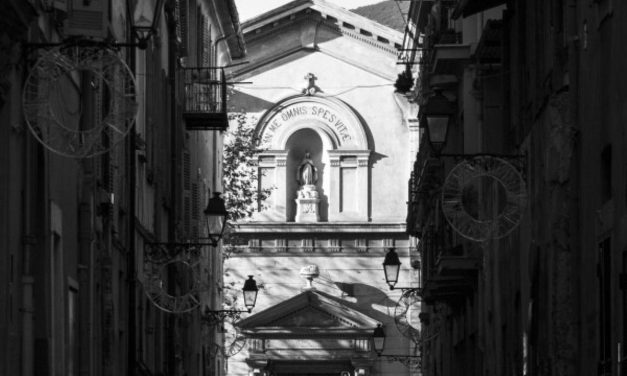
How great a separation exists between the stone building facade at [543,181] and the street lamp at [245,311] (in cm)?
617

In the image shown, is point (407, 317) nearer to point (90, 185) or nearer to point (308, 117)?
point (308, 117)

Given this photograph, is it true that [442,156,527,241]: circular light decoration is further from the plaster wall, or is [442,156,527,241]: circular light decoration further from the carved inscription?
the plaster wall

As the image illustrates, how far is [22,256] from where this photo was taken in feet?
60.4

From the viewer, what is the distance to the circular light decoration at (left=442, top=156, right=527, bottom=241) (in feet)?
77.1

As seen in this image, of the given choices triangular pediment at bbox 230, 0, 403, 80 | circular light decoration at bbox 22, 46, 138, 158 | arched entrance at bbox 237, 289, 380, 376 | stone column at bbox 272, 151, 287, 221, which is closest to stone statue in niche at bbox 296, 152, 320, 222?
stone column at bbox 272, 151, 287, 221

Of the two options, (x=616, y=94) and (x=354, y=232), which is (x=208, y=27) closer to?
(x=354, y=232)

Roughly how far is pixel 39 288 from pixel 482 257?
1298 cm

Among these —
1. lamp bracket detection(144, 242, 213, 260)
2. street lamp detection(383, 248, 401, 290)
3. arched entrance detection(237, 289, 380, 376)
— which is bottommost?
arched entrance detection(237, 289, 380, 376)

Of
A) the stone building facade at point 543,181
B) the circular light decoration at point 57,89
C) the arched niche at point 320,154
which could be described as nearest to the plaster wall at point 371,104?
the arched niche at point 320,154

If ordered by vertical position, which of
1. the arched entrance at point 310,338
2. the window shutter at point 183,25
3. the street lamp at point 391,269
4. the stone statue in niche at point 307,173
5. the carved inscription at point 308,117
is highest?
the window shutter at point 183,25

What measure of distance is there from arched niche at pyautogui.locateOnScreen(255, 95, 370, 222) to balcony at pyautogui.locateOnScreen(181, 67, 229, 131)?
23198mm

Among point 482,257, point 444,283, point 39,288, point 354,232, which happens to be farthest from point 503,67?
point 354,232

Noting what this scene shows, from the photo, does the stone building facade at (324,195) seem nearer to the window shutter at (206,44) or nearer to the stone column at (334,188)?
the stone column at (334,188)

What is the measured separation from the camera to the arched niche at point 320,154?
67.5 meters
